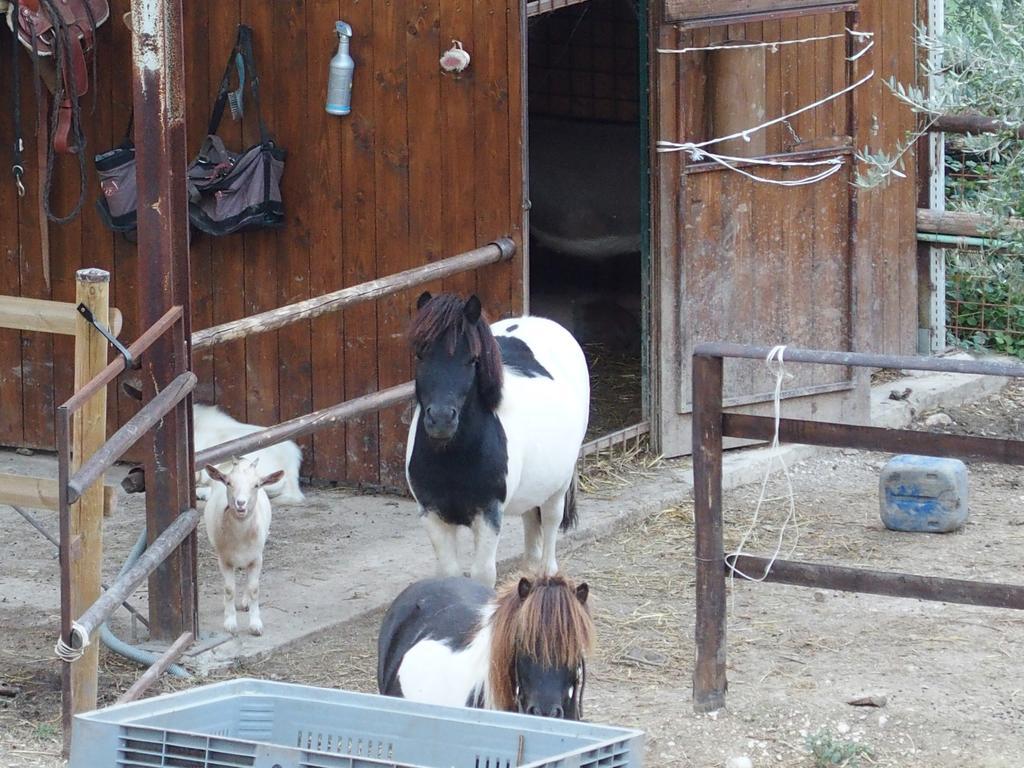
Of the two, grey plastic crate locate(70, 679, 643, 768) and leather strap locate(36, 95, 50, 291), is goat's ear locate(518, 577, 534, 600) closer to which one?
grey plastic crate locate(70, 679, 643, 768)

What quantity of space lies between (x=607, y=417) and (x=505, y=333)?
2.48 m

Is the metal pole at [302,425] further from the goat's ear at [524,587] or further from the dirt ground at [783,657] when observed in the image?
the goat's ear at [524,587]

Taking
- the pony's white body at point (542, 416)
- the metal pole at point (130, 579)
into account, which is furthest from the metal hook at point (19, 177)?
the metal pole at point (130, 579)

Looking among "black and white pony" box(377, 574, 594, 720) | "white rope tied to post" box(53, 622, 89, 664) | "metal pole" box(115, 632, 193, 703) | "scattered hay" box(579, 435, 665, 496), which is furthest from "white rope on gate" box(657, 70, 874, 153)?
"white rope tied to post" box(53, 622, 89, 664)

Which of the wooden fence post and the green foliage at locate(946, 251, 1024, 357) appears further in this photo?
the green foliage at locate(946, 251, 1024, 357)

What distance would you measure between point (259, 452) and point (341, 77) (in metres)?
1.92

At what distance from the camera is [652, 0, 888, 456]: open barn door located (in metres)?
7.88

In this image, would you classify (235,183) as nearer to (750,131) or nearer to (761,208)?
(750,131)

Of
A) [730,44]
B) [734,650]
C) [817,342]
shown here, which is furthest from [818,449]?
[734,650]

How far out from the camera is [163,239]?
5395 mm

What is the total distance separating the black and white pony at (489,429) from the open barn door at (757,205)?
155 centimetres

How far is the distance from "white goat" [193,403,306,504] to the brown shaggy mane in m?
3.95

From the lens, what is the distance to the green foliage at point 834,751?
4.50 metres

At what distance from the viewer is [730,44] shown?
784 centimetres
